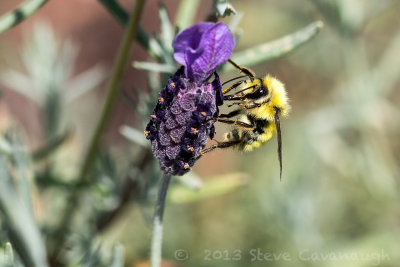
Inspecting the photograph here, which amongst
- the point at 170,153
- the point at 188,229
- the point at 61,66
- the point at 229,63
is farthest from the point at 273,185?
the point at 170,153

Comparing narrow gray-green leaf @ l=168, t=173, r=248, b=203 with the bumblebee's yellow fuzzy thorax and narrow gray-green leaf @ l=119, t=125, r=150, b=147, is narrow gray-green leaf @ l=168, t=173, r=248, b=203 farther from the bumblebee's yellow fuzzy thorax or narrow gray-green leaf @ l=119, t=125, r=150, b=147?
the bumblebee's yellow fuzzy thorax

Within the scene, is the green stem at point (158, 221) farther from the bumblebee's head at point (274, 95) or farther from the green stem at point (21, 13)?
the green stem at point (21, 13)

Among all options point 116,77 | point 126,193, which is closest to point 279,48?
point 116,77

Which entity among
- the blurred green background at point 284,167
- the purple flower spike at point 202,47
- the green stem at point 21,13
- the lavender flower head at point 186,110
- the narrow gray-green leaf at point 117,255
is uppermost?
the green stem at point 21,13

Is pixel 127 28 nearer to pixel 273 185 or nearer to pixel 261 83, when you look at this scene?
pixel 261 83

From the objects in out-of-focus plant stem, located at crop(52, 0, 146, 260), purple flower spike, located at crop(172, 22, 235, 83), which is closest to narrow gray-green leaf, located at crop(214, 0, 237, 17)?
purple flower spike, located at crop(172, 22, 235, 83)

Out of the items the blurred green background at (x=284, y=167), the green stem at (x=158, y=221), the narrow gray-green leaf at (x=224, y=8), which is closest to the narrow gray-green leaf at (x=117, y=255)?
the green stem at (x=158, y=221)
